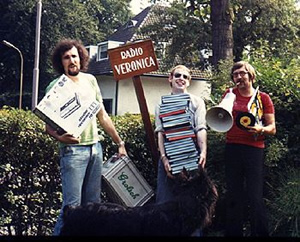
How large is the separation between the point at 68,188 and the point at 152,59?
1.77 m

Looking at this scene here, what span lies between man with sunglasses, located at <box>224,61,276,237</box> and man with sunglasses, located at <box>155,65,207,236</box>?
320 millimetres

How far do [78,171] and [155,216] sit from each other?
83cm

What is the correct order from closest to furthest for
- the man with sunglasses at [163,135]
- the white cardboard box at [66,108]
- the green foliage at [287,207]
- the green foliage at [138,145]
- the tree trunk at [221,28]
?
the white cardboard box at [66,108] → the man with sunglasses at [163,135] → the green foliage at [287,207] → the green foliage at [138,145] → the tree trunk at [221,28]

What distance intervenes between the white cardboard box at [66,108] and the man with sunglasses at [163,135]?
0.72m

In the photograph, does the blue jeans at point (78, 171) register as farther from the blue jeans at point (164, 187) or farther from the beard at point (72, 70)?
the beard at point (72, 70)

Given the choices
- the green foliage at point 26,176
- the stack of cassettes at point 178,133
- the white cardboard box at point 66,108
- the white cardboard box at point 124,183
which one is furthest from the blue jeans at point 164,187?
the green foliage at point 26,176

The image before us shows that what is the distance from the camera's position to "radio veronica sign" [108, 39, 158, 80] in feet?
17.6

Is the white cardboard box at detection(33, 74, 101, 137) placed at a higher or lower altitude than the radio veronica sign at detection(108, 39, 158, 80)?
lower

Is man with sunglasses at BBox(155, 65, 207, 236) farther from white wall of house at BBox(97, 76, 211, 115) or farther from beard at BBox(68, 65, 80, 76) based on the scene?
white wall of house at BBox(97, 76, 211, 115)

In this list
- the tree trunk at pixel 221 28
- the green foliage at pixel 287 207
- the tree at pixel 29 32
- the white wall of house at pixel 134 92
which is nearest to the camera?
the green foliage at pixel 287 207

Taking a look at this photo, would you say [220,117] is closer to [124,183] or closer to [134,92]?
[124,183]

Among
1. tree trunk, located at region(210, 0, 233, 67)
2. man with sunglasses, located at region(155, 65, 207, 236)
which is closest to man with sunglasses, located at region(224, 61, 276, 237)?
man with sunglasses, located at region(155, 65, 207, 236)

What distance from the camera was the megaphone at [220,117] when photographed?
459cm

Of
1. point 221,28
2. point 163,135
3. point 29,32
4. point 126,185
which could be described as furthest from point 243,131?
point 29,32
